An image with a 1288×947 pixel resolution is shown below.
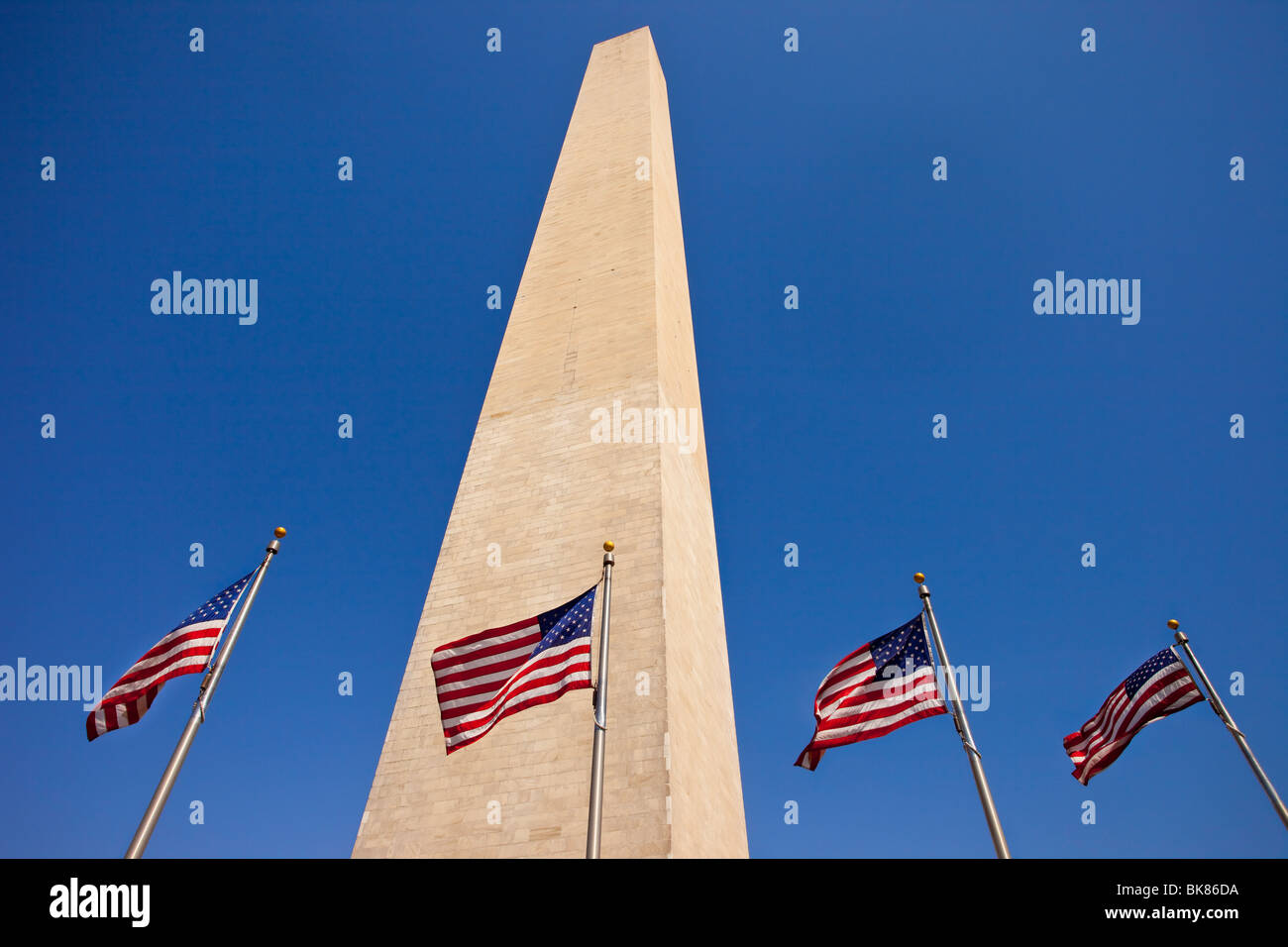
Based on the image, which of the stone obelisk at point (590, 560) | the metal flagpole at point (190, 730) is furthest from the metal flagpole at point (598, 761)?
the metal flagpole at point (190, 730)

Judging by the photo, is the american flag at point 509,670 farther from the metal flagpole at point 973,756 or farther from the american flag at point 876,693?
the metal flagpole at point 973,756

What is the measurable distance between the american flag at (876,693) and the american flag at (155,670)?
7.39 m

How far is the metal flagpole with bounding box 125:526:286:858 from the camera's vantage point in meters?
8.47

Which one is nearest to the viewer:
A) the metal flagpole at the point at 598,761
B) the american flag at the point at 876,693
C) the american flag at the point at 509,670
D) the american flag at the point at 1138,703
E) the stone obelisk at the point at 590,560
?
the metal flagpole at the point at 598,761

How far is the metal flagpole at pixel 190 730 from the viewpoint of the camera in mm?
8469

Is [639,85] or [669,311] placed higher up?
[639,85]

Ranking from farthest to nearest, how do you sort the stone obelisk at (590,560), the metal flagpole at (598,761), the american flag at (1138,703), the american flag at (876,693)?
the stone obelisk at (590,560)
the american flag at (1138,703)
the american flag at (876,693)
the metal flagpole at (598,761)

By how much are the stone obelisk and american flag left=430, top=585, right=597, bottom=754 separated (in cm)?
357

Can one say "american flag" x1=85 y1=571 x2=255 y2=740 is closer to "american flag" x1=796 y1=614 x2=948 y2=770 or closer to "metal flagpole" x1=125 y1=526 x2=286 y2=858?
"metal flagpole" x1=125 y1=526 x2=286 y2=858
